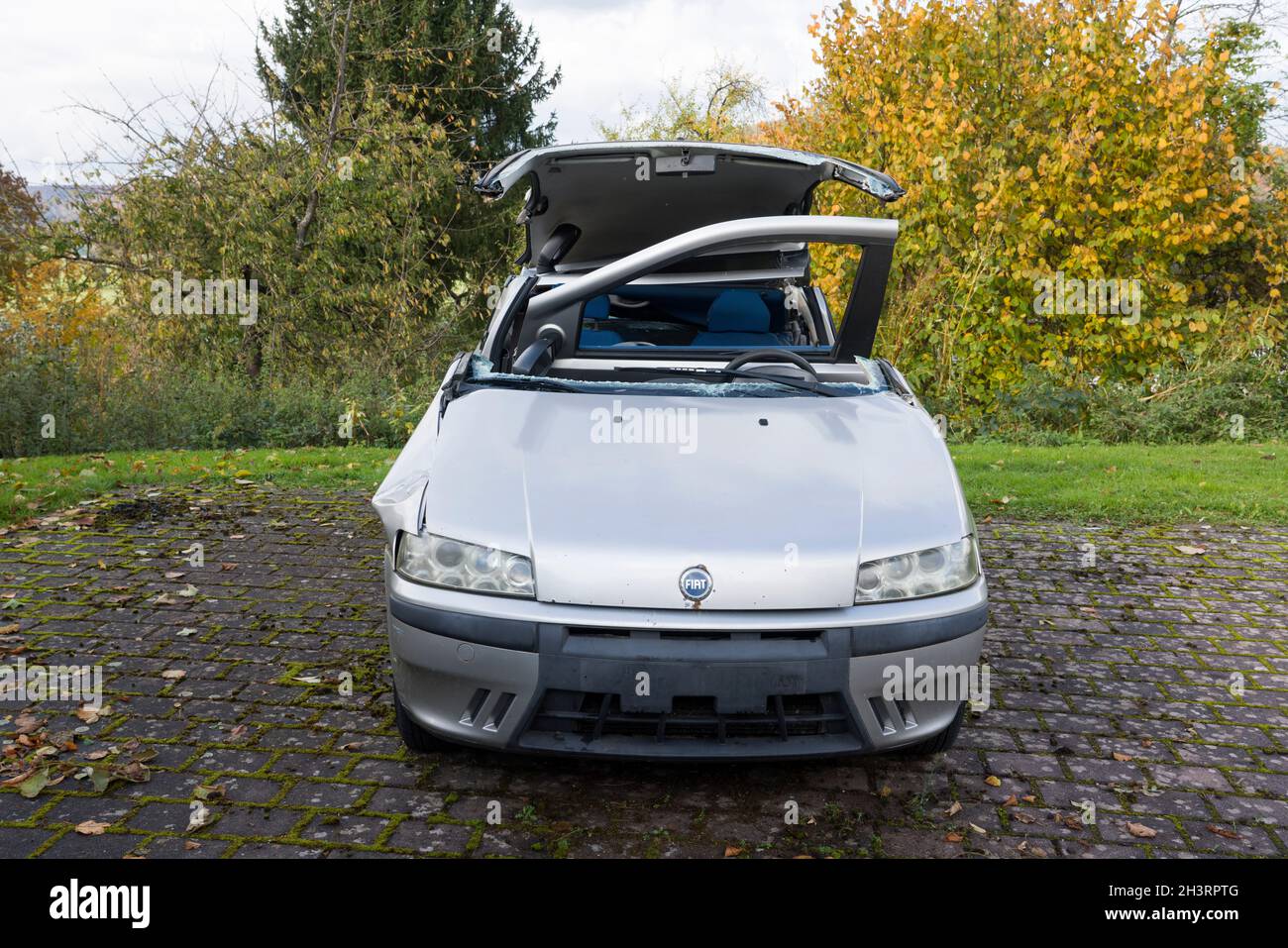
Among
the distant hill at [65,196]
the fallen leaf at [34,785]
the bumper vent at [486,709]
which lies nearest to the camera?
the bumper vent at [486,709]

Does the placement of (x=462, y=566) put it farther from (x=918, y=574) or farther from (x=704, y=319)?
(x=704, y=319)

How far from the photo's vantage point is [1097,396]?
1123cm

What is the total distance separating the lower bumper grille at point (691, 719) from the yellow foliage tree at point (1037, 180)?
30.5 feet

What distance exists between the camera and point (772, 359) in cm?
414

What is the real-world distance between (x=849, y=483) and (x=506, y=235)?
783 inches

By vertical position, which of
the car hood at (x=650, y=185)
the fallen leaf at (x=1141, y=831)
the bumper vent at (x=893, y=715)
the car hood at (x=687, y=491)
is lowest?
the fallen leaf at (x=1141, y=831)

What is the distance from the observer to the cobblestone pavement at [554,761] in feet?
10.0

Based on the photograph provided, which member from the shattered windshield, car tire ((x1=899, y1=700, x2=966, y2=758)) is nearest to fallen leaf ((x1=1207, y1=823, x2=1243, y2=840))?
car tire ((x1=899, y1=700, x2=966, y2=758))

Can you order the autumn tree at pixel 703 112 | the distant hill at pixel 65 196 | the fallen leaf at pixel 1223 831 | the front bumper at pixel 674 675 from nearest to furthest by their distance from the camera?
the front bumper at pixel 674 675 → the fallen leaf at pixel 1223 831 → the distant hill at pixel 65 196 → the autumn tree at pixel 703 112

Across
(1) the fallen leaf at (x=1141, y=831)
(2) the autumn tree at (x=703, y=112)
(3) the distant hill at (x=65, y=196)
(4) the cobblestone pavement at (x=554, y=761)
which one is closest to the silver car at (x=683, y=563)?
(4) the cobblestone pavement at (x=554, y=761)

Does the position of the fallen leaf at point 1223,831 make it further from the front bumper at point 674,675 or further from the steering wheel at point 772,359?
the steering wheel at point 772,359

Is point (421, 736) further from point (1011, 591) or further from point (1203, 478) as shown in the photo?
point (1203, 478)

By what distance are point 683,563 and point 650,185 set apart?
2883 mm

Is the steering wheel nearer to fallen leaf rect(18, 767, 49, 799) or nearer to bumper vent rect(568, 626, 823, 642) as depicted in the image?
bumper vent rect(568, 626, 823, 642)
